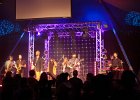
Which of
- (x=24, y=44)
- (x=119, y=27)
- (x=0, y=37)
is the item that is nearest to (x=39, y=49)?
(x=24, y=44)

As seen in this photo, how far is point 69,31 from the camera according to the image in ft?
57.6

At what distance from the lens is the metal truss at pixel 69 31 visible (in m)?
16.4

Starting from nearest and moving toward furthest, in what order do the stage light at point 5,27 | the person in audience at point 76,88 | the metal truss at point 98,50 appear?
the person in audience at point 76,88
the metal truss at point 98,50
the stage light at point 5,27

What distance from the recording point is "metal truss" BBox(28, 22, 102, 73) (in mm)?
16370

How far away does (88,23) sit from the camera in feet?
53.8

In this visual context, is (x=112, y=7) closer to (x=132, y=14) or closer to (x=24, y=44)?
(x=132, y=14)

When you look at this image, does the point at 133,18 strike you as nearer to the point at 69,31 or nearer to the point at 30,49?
the point at 69,31

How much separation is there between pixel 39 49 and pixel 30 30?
4.42ft

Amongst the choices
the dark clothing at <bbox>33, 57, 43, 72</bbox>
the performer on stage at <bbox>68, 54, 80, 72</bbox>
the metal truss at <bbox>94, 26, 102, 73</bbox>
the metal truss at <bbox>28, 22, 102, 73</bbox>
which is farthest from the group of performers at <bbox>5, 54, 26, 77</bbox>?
the metal truss at <bbox>94, 26, 102, 73</bbox>

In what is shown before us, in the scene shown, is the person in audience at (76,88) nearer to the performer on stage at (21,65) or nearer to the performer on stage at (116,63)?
the performer on stage at (116,63)

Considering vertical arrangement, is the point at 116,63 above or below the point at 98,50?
below

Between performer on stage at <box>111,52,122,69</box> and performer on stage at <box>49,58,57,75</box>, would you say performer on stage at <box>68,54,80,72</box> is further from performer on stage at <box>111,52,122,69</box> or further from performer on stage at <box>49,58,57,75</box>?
performer on stage at <box>111,52,122,69</box>

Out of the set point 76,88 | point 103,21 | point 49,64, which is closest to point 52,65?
point 49,64

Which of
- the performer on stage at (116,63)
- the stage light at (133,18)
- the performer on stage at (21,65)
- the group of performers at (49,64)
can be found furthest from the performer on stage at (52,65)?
the stage light at (133,18)
